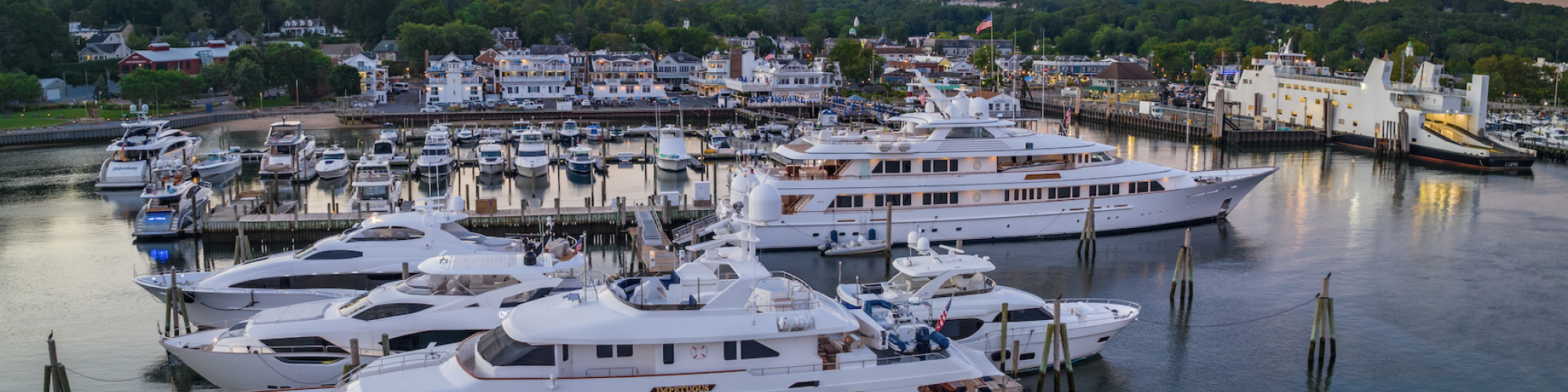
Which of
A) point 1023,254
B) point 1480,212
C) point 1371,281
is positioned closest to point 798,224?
point 1023,254

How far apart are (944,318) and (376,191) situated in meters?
24.7

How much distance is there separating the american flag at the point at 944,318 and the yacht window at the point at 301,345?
892 cm

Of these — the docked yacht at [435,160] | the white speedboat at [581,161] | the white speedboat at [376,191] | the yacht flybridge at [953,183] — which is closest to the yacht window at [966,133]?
the yacht flybridge at [953,183]

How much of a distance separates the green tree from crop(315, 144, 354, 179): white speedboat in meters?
38.7

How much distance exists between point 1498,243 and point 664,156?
29.0 meters

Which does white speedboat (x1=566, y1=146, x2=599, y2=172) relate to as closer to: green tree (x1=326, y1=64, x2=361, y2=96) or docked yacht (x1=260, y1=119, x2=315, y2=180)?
docked yacht (x1=260, y1=119, x2=315, y2=180)

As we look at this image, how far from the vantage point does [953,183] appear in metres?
30.8

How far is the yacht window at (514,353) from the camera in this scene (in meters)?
14.1

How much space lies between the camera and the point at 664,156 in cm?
4816

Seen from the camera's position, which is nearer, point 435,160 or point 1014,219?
point 1014,219

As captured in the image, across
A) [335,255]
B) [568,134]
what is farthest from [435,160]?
[335,255]

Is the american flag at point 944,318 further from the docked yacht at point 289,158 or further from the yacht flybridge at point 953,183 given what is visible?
the docked yacht at point 289,158

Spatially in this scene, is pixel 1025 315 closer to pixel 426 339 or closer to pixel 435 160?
pixel 426 339

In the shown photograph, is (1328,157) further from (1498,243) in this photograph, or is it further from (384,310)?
(384,310)
